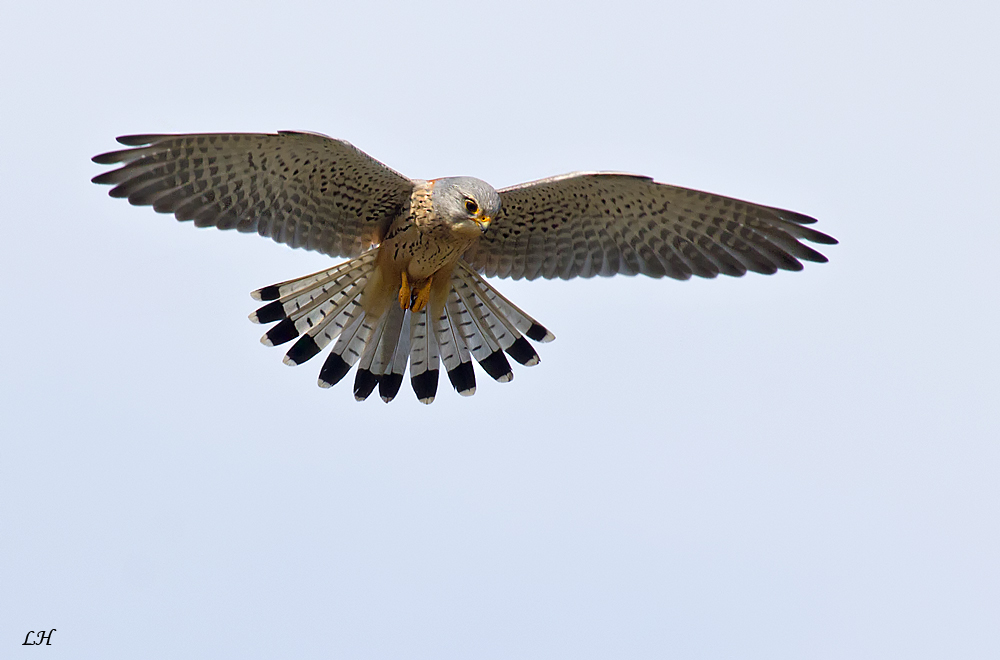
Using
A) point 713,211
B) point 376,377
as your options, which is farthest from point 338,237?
point 713,211

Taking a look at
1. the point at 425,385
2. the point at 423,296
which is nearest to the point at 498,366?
the point at 425,385

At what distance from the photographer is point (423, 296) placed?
26.4 feet

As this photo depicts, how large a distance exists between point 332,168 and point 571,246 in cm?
174

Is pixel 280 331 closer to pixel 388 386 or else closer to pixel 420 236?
pixel 388 386

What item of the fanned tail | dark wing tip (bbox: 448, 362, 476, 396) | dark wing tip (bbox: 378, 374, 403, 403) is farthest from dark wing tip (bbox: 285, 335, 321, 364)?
dark wing tip (bbox: 448, 362, 476, 396)

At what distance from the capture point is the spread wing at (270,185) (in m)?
7.31

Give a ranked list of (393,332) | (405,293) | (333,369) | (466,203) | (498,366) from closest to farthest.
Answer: (466,203)
(405,293)
(333,369)
(393,332)
(498,366)

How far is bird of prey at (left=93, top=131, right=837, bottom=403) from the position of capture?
7449 mm

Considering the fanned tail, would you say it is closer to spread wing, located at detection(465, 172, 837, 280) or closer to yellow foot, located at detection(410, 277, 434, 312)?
yellow foot, located at detection(410, 277, 434, 312)

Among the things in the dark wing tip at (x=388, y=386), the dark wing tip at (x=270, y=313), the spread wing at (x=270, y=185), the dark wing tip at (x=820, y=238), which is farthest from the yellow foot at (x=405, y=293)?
the dark wing tip at (x=820, y=238)

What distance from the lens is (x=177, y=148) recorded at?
7.34m

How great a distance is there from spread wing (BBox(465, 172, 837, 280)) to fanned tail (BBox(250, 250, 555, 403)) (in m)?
0.37

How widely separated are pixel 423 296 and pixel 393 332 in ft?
1.19

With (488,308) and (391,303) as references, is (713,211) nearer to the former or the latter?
(488,308)
